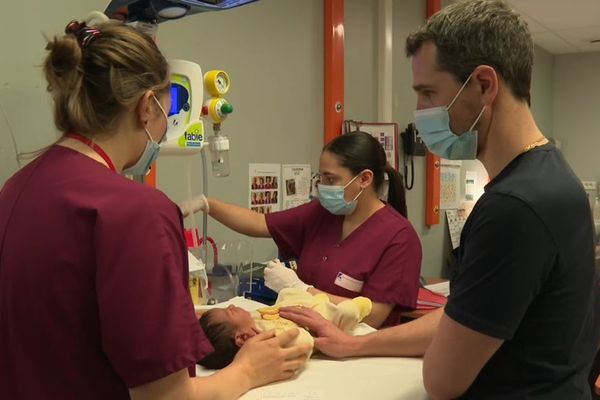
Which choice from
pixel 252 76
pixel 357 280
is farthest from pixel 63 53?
pixel 252 76

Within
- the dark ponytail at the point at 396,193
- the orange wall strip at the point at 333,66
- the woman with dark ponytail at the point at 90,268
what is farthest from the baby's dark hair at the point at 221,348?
the orange wall strip at the point at 333,66

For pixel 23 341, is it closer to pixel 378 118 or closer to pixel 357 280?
pixel 357 280

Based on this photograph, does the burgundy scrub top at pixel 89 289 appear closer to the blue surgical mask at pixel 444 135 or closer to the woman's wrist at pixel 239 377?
the woman's wrist at pixel 239 377

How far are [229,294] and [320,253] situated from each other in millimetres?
375

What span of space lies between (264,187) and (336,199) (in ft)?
2.43

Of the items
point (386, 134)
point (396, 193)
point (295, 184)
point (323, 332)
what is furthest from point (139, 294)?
point (386, 134)

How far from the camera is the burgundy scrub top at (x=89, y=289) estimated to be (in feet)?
2.75

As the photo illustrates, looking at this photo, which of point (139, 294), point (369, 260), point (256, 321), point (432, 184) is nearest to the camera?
point (139, 294)

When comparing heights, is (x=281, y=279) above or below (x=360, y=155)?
below

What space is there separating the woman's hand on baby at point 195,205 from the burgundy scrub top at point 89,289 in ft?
3.63

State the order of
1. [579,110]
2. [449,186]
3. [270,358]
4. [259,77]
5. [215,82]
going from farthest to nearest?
[579,110] < [449,186] < [259,77] < [215,82] < [270,358]

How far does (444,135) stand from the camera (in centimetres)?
121

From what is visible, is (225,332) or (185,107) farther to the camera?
(185,107)

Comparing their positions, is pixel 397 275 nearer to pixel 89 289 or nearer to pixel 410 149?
pixel 89 289
